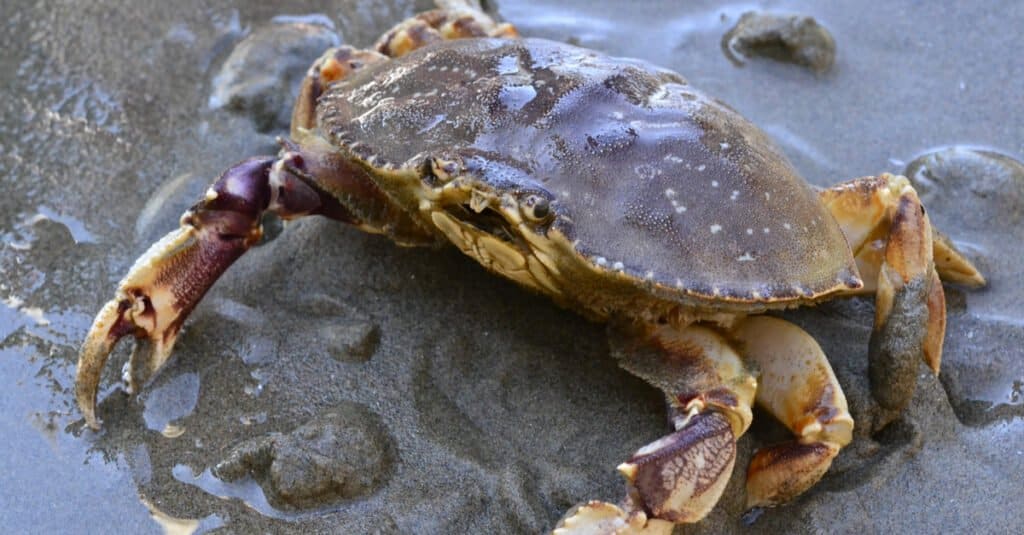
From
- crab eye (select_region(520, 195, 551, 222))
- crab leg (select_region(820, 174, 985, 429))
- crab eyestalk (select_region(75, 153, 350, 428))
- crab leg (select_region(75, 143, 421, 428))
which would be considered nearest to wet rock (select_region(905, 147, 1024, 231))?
crab leg (select_region(820, 174, 985, 429))

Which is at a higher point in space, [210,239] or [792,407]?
[210,239]

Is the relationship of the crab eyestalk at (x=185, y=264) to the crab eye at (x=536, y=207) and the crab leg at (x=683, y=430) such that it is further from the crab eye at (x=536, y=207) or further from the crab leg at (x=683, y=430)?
the crab leg at (x=683, y=430)

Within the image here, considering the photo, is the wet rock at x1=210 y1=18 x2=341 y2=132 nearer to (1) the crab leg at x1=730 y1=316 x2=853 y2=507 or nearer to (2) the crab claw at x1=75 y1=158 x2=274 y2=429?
(2) the crab claw at x1=75 y1=158 x2=274 y2=429

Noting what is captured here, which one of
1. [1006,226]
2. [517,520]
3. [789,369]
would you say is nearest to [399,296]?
[517,520]

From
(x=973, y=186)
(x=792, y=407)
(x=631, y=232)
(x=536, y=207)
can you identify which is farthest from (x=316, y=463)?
(x=973, y=186)

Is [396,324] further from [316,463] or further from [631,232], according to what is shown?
[631,232]

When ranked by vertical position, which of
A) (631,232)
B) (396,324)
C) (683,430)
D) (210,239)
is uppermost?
(631,232)

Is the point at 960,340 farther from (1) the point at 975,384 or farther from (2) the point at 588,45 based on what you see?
(2) the point at 588,45
